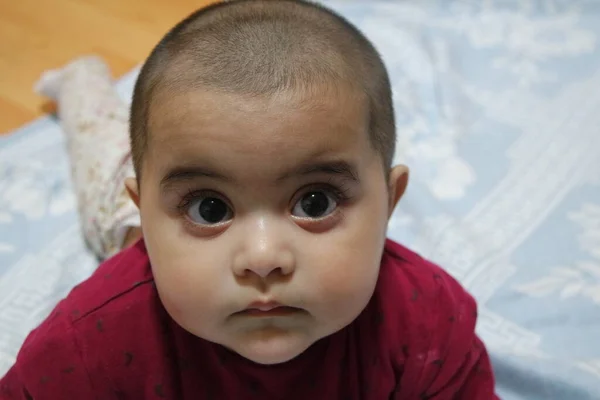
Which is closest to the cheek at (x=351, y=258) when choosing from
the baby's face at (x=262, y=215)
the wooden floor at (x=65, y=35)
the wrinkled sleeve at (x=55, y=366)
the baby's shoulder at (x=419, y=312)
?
the baby's face at (x=262, y=215)

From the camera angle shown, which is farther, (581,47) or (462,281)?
(581,47)

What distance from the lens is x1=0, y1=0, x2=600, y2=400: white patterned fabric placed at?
91 centimetres

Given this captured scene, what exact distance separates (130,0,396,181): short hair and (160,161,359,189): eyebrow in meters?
0.05

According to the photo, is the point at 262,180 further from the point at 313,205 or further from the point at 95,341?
the point at 95,341

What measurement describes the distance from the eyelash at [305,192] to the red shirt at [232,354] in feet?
0.52

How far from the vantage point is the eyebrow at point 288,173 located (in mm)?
541

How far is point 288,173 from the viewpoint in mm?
537

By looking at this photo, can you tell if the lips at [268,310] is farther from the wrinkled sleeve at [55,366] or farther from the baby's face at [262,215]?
the wrinkled sleeve at [55,366]

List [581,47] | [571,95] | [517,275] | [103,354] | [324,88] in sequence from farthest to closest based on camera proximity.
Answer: [581,47] → [571,95] → [517,275] → [103,354] → [324,88]

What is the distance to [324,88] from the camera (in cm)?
55

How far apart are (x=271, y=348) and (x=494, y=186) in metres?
0.67

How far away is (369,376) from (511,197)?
498mm

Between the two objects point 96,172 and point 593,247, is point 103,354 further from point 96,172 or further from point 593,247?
point 593,247

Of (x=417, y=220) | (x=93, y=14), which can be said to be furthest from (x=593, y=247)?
(x=93, y=14)
